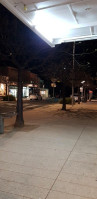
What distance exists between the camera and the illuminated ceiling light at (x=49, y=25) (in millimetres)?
2974

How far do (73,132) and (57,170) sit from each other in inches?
169

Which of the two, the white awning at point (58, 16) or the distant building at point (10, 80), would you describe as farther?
the distant building at point (10, 80)

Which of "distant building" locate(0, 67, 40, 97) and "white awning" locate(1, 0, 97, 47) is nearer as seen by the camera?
"white awning" locate(1, 0, 97, 47)

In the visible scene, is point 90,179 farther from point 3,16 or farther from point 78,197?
point 3,16

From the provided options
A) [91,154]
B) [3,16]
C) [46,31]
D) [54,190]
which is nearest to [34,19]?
[46,31]

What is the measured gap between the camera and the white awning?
8.51ft

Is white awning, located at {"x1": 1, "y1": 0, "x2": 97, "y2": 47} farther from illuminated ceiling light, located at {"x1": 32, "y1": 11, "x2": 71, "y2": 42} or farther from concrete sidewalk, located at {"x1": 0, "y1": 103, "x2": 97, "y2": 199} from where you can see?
concrete sidewalk, located at {"x1": 0, "y1": 103, "x2": 97, "y2": 199}

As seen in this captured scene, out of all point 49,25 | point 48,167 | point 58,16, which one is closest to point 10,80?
point 48,167

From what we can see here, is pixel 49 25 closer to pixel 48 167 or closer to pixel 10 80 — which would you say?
pixel 48 167

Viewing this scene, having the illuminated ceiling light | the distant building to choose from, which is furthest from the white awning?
the distant building

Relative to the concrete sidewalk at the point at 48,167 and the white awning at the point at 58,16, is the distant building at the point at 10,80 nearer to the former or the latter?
the concrete sidewalk at the point at 48,167

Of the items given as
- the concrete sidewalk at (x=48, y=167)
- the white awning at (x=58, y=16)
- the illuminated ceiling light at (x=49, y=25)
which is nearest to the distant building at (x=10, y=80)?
the concrete sidewalk at (x=48, y=167)

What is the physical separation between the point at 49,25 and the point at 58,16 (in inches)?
15.0

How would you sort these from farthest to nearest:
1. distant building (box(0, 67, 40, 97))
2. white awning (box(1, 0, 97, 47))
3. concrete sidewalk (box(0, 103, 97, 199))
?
distant building (box(0, 67, 40, 97)) < concrete sidewalk (box(0, 103, 97, 199)) < white awning (box(1, 0, 97, 47))
